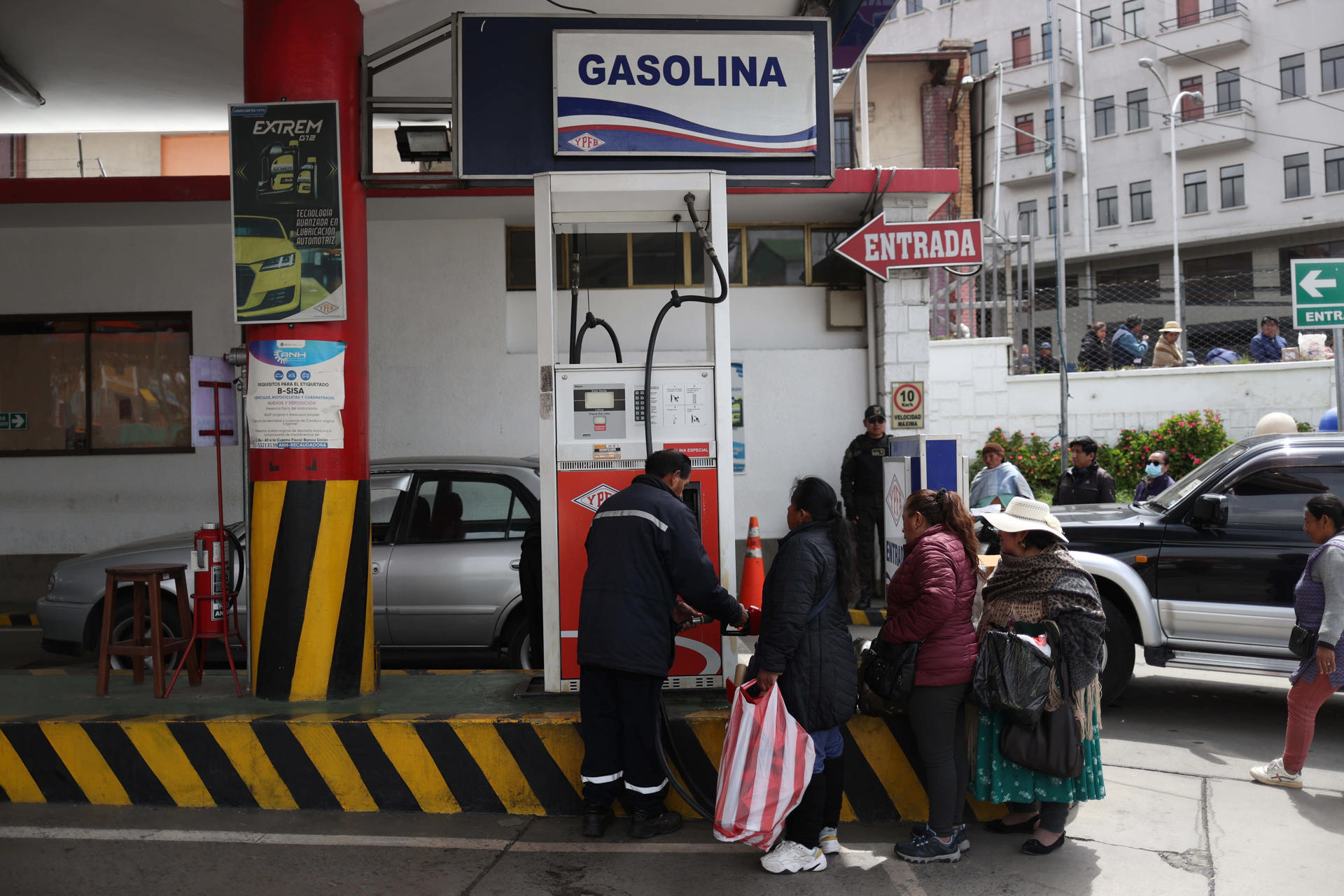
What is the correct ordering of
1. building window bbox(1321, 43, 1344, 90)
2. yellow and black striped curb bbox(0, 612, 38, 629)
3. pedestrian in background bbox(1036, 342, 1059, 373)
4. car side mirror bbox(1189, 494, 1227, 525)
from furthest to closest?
building window bbox(1321, 43, 1344, 90) < pedestrian in background bbox(1036, 342, 1059, 373) < yellow and black striped curb bbox(0, 612, 38, 629) < car side mirror bbox(1189, 494, 1227, 525)

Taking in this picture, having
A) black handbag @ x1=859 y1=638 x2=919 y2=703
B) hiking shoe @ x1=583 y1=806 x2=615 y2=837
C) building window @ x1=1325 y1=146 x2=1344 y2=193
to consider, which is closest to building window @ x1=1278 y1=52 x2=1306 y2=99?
building window @ x1=1325 y1=146 x2=1344 y2=193

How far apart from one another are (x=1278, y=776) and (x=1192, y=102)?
37104 millimetres

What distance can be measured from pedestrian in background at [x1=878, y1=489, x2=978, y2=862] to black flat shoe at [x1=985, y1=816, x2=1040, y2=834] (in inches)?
14.0

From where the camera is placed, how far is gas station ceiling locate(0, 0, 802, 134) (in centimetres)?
836

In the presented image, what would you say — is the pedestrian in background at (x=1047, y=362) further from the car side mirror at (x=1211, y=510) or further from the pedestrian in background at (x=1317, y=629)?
the pedestrian in background at (x=1317, y=629)

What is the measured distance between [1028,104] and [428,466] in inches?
1561

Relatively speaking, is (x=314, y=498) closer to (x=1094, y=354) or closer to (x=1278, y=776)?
(x=1278, y=776)

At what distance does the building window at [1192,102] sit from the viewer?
3678 centimetres

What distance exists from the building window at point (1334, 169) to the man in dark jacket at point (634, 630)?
3662 cm

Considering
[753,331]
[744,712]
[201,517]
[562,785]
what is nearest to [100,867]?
[562,785]

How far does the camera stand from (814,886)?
14.2ft

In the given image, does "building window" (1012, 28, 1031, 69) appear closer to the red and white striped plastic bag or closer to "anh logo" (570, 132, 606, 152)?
"anh logo" (570, 132, 606, 152)

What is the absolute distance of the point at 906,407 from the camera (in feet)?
37.5

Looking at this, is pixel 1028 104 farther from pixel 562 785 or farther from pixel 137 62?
pixel 562 785
